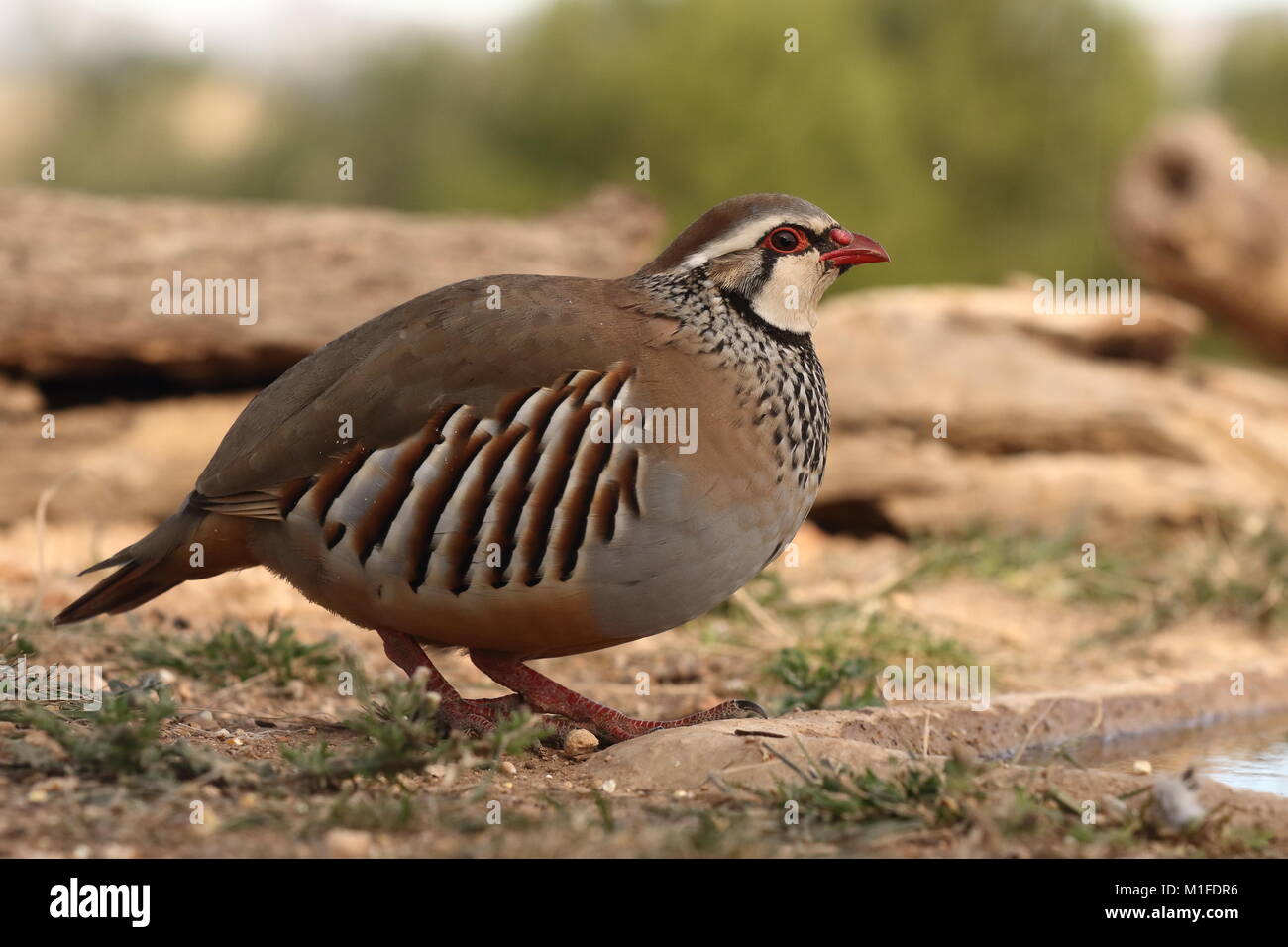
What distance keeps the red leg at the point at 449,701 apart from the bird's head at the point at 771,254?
123 centimetres

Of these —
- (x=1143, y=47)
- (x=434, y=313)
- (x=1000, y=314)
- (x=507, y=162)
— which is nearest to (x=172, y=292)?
(x=434, y=313)

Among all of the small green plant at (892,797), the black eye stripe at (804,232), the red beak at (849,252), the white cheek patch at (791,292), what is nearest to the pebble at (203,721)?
the small green plant at (892,797)

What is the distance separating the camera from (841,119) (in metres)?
20.4

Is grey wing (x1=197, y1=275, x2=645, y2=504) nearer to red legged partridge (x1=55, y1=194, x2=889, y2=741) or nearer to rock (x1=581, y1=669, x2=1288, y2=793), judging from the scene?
red legged partridge (x1=55, y1=194, x2=889, y2=741)

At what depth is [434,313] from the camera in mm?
3758

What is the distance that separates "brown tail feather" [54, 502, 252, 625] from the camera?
3797mm

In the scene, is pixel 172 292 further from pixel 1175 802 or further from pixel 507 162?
pixel 507 162

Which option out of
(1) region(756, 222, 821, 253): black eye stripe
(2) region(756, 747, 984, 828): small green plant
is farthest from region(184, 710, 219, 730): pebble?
(1) region(756, 222, 821, 253): black eye stripe

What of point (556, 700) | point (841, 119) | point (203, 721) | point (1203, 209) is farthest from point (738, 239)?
point (841, 119)

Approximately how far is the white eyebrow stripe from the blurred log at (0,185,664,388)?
11.1 feet

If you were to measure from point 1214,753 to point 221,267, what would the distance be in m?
5.06

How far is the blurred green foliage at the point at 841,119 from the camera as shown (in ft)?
66.4

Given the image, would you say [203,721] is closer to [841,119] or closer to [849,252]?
[849,252]

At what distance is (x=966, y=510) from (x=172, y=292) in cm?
428
